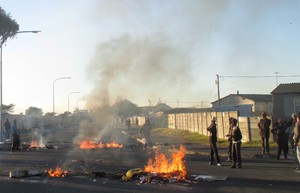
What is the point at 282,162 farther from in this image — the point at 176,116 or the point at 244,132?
the point at 176,116

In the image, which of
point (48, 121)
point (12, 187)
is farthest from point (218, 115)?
point (48, 121)

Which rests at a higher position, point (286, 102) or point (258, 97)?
point (258, 97)

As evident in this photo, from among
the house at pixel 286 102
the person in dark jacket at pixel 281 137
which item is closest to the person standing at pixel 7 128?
the house at pixel 286 102

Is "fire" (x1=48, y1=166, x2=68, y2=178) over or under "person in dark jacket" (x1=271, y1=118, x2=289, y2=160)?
under

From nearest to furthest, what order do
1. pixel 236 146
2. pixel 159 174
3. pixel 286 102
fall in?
pixel 159 174 < pixel 236 146 < pixel 286 102

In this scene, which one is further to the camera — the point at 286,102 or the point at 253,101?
the point at 253,101

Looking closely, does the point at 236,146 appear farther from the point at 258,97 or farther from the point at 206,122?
the point at 258,97

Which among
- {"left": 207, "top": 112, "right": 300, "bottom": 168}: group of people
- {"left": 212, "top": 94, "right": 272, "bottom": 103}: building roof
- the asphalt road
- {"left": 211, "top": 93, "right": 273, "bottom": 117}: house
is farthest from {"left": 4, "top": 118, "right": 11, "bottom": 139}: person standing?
{"left": 212, "top": 94, "right": 272, "bottom": 103}: building roof

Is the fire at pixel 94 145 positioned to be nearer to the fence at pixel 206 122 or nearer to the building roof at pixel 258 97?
the fence at pixel 206 122

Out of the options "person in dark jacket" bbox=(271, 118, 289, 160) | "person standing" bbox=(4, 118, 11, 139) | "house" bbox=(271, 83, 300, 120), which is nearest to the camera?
"person in dark jacket" bbox=(271, 118, 289, 160)

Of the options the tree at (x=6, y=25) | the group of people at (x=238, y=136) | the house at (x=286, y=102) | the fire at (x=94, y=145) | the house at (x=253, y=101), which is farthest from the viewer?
the house at (x=253, y=101)

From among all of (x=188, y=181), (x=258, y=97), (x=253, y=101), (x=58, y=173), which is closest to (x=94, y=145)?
(x=58, y=173)

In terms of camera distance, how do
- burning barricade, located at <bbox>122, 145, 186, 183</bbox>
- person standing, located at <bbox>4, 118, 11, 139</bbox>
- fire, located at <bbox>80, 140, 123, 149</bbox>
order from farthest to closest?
1. person standing, located at <bbox>4, 118, 11, 139</bbox>
2. fire, located at <bbox>80, 140, 123, 149</bbox>
3. burning barricade, located at <bbox>122, 145, 186, 183</bbox>

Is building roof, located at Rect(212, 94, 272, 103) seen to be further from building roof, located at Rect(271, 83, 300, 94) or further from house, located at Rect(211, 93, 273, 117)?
building roof, located at Rect(271, 83, 300, 94)
